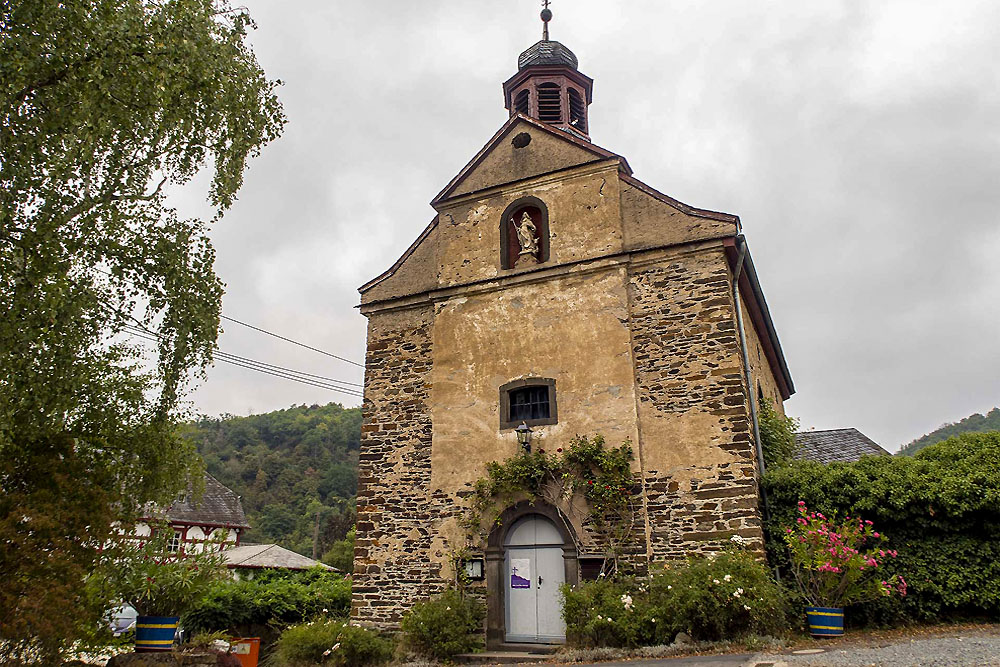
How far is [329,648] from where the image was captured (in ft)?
38.0

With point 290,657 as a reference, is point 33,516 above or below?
above

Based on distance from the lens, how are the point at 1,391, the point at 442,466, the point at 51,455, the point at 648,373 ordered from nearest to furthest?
the point at 1,391 → the point at 51,455 → the point at 648,373 → the point at 442,466

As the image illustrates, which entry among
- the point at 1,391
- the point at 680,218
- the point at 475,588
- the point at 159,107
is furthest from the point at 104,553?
the point at 680,218

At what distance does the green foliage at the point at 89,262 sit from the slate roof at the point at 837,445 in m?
16.2

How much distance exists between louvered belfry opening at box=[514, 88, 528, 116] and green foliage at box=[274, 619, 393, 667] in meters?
12.3

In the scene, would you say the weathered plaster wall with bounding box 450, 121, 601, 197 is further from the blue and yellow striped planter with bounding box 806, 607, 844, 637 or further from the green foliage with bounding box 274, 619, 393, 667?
the green foliage with bounding box 274, 619, 393, 667

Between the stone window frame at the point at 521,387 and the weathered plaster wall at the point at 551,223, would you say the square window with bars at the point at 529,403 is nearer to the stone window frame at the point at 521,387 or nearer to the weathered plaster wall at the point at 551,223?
the stone window frame at the point at 521,387

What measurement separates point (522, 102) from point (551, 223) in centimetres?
514

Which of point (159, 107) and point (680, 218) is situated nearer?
point (159, 107)

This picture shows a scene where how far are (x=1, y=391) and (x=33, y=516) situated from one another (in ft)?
4.22

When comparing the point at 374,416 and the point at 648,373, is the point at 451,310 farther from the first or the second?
the point at 648,373

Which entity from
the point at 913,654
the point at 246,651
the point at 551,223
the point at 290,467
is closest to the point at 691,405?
the point at 551,223

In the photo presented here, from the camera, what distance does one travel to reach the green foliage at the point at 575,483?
38.6 ft

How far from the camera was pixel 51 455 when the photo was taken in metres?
7.95
